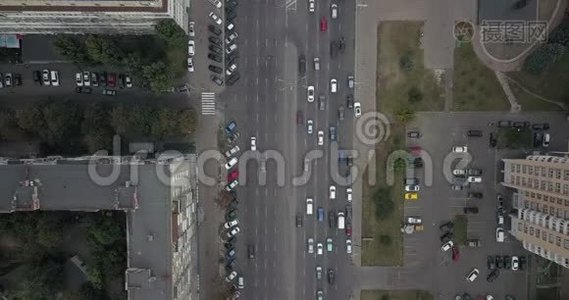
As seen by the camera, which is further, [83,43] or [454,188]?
[454,188]

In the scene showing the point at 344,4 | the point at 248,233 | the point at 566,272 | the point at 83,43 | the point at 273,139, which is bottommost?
A: the point at 566,272

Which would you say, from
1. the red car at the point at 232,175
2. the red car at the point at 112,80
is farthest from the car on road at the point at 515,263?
the red car at the point at 112,80

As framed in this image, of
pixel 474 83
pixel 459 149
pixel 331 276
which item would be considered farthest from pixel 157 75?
pixel 474 83

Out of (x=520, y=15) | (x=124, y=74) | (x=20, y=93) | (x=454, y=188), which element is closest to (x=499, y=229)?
(x=454, y=188)

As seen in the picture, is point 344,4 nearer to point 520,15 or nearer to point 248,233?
point 520,15

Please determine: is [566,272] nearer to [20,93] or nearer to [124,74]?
[124,74]

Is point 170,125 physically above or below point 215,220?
above
